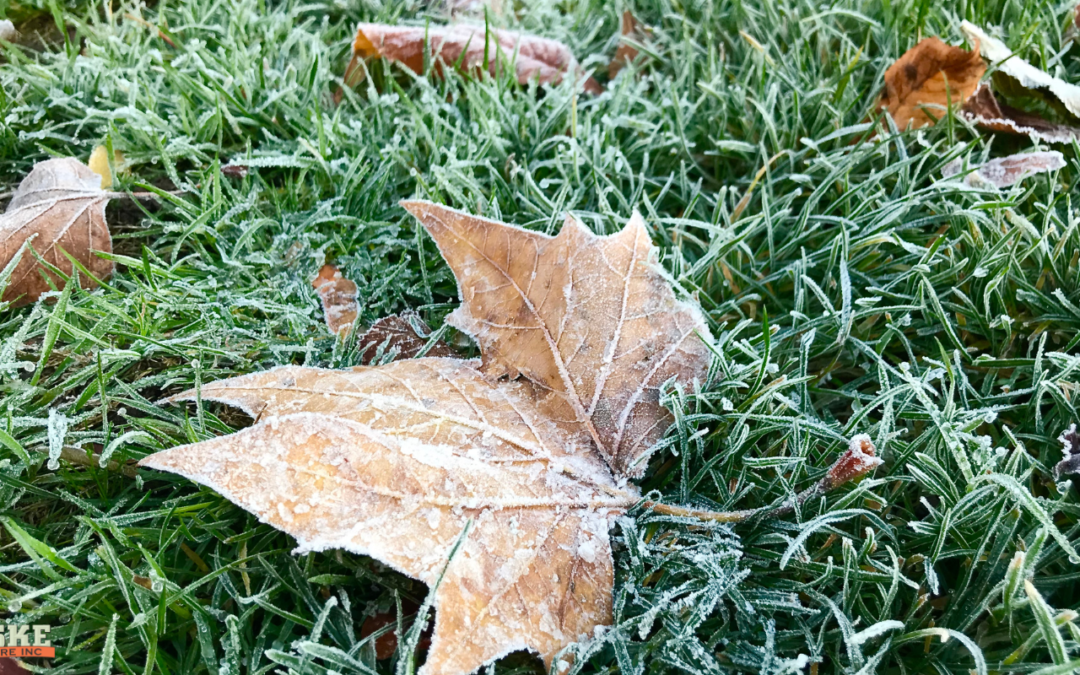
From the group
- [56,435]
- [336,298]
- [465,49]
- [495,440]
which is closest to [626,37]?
[465,49]

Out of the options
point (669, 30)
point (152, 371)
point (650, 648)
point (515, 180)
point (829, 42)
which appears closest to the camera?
point (650, 648)

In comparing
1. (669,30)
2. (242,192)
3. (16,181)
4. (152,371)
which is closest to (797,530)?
(152,371)

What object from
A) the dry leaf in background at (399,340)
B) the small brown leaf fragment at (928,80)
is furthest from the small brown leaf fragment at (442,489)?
the small brown leaf fragment at (928,80)

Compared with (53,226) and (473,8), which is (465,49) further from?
(53,226)

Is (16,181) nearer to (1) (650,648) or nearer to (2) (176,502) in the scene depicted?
(2) (176,502)

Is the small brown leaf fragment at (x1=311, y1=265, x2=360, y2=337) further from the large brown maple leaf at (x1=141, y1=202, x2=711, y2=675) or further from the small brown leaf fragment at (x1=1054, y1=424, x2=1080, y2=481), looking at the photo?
the small brown leaf fragment at (x1=1054, y1=424, x2=1080, y2=481)
